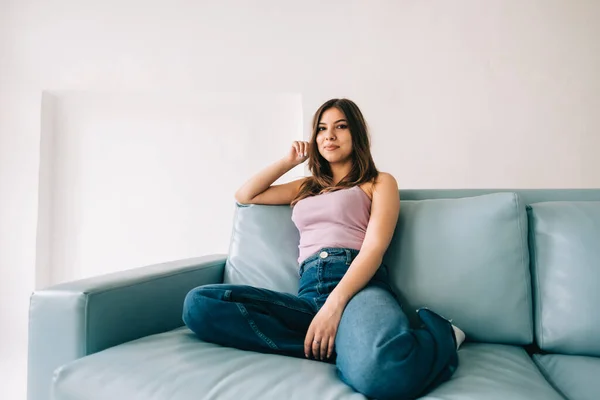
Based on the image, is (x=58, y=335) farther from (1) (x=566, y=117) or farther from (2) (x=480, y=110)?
(1) (x=566, y=117)

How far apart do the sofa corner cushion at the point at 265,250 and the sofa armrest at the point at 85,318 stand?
0.91 feet

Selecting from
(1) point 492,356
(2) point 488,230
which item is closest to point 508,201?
(2) point 488,230

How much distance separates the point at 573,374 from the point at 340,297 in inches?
19.6

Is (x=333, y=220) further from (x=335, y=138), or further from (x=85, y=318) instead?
(x=85, y=318)

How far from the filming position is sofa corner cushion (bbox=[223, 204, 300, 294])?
3.90ft

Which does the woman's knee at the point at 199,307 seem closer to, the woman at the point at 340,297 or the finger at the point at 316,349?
the woman at the point at 340,297

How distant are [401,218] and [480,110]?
94 centimetres

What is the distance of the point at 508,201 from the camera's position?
1075mm

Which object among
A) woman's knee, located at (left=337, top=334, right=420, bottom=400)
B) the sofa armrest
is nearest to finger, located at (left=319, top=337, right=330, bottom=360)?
woman's knee, located at (left=337, top=334, right=420, bottom=400)

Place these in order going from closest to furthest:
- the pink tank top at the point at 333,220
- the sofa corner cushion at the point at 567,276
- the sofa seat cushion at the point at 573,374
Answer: the sofa seat cushion at the point at 573,374 < the sofa corner cushion at the point at 567,276 < the pink tank top at the point at 333,220

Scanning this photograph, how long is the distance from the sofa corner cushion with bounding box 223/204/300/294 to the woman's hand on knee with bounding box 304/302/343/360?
12.1 inches

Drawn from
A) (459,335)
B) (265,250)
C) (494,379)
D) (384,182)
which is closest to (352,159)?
(384,182)

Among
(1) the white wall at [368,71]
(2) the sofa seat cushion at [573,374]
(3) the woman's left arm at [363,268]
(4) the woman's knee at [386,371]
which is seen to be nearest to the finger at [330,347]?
(3) the woman's left arm at [363,268]

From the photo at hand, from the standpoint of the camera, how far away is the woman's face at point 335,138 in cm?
129
